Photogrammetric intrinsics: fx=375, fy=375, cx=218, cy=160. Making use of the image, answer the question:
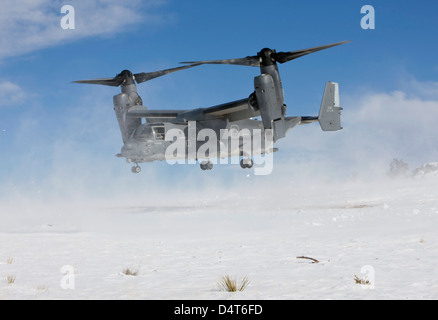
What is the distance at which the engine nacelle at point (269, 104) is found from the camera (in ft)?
56.7

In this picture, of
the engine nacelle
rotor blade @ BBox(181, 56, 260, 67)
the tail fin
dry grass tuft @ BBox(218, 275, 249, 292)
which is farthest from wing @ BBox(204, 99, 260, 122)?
dry grass tuft @ BBox(218, 275, 249, 292)

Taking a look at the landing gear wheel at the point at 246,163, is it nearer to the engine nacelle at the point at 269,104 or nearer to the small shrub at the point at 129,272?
the engine nacelle at the point at 269,104

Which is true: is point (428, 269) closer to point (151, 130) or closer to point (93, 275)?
point (93, 275)

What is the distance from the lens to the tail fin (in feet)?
72.7

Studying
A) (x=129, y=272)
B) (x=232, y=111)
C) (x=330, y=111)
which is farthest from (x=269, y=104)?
(x=129, y=272)

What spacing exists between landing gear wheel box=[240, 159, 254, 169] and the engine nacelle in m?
6.34

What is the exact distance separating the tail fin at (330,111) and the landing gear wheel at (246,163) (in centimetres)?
503

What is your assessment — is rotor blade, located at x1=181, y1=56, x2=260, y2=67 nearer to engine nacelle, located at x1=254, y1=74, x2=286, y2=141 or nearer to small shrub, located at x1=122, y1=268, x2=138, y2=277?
engine nacelle, located at x1=254, y1=74, x2=286, y2=141

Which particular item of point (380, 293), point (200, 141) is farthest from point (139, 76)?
point (380, 293)

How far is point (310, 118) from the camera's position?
75.1 feet

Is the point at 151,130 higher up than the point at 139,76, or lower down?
lower down

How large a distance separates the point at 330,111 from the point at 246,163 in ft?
20.0
